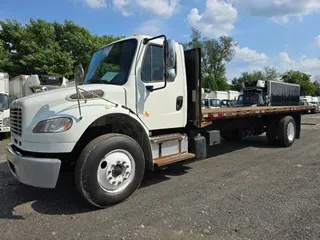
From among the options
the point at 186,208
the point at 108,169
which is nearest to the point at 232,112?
the point at 186,208

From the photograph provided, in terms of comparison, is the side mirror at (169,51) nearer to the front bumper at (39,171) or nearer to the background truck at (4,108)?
the front bumper at (39,171)

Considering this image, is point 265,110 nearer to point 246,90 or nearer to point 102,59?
point 102,59

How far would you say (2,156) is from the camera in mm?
8562

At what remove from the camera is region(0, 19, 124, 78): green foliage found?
2181 centimetres

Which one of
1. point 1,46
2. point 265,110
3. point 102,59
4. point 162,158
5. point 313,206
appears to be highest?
point 1,46

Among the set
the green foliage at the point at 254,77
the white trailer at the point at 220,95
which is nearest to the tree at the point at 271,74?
the green foliage at the point at 254,77

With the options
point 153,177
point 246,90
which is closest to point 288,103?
point 246,90

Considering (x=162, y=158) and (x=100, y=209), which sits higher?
(x=162, y=158)

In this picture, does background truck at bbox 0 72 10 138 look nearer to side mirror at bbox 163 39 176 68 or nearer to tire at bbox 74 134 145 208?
tire at bbox 74 134 145 208

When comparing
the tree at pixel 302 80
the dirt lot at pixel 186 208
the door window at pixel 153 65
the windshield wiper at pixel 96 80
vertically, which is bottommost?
the dirt lot at pixel 186 208

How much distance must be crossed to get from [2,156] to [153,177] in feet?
17.4

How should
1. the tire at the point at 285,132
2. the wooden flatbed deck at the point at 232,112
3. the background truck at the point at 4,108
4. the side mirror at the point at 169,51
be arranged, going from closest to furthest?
the side mirror at the point at 169,51 → the wooden flatbed deck at the point at 232,112 → the tire at the point at 285,132 → the background truck at the point at 4,108

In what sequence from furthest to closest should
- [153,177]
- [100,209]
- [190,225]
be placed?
[153,177] → [100,209] → [190,225]

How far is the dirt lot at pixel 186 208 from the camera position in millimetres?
3496
